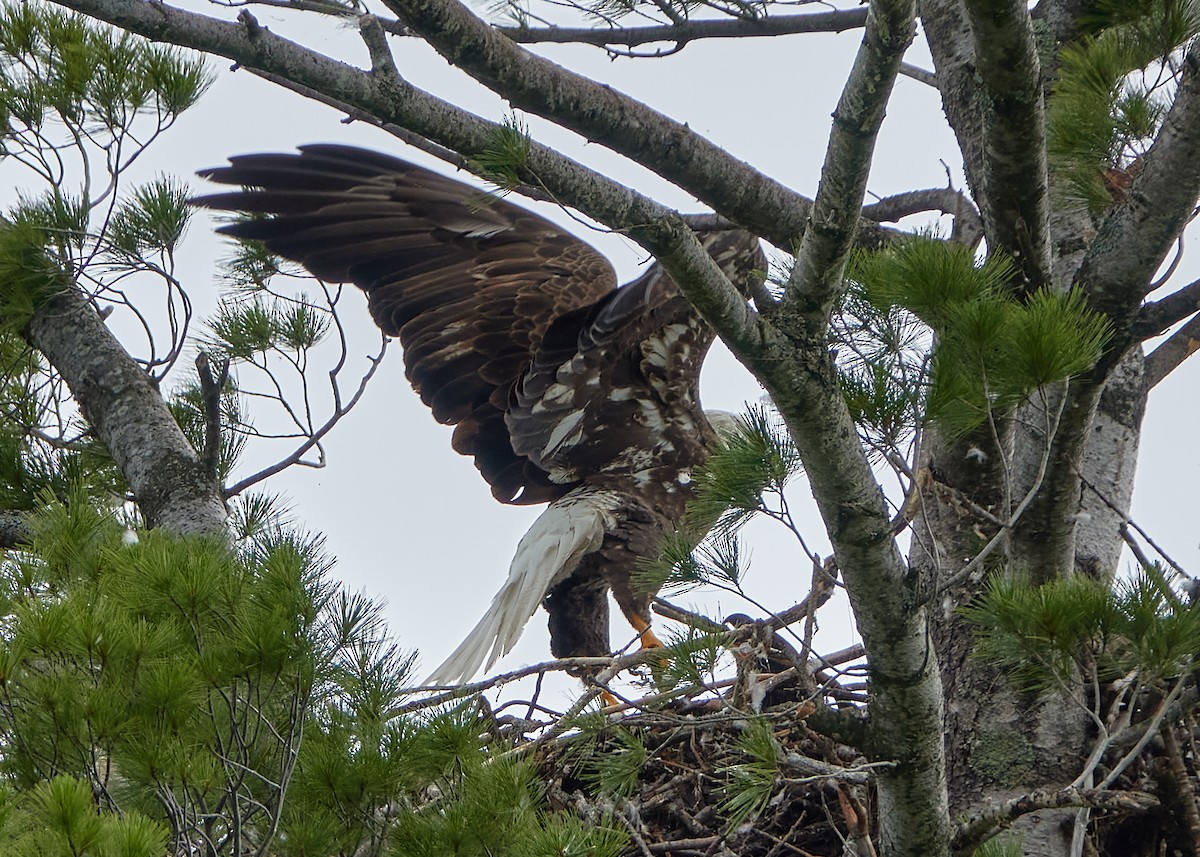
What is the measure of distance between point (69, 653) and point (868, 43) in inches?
53.9

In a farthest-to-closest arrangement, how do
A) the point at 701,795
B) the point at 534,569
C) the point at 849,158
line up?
the point at 534,569 → the point at 701,795 → the point at 849,158

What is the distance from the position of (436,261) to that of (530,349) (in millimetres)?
404

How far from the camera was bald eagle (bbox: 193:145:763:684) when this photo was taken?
4.29 meters

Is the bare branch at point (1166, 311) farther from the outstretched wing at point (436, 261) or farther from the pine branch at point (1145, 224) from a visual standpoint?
the outstretched wing at point (436, 261)

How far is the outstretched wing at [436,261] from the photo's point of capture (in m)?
4.34

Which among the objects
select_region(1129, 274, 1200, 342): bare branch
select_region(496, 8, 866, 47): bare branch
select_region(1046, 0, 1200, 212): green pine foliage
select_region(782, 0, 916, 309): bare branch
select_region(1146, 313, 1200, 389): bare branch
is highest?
select_region(496, 8, 866, 47): bare branch

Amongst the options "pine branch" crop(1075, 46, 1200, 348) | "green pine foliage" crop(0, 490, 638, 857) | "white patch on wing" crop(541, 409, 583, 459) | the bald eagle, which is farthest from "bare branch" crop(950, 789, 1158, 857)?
"white patch on wing" crop(541, 409, 583, 459)

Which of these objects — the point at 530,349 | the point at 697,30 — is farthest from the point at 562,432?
the point at 697,30

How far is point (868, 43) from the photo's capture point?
1.91 metres

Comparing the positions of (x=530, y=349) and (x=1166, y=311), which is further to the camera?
(x=530, y=349)

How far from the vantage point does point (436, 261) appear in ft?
14.7

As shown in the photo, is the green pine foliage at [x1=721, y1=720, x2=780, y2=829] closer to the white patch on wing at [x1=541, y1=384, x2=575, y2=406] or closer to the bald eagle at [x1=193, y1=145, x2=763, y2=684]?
the bald eagle at [x1=193, y1=145, x2=763, y2=684]

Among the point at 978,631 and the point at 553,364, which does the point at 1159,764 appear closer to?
the point at 978,631

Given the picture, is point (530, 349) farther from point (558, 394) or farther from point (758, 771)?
point (758, 771)
